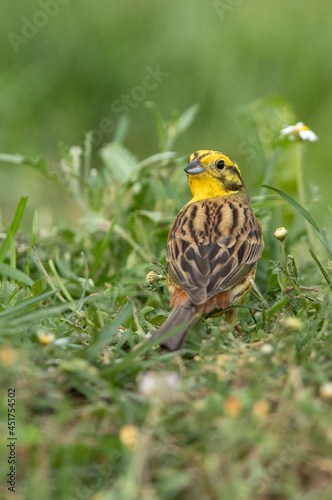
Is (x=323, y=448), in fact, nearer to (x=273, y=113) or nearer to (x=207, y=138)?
(x=273, y=113)

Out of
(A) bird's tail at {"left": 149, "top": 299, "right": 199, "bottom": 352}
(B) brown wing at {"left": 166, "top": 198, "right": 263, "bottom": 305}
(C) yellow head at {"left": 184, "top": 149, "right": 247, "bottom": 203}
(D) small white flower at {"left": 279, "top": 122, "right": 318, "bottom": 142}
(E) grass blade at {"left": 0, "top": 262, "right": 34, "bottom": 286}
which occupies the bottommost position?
(E) grass blade at {"left": 0, "top": 262, "right": 34, "bottom": 286}

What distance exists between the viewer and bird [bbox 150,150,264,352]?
3973 mm

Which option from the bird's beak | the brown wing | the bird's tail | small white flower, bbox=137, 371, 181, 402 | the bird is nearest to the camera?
small white flower, bbox=137, 371, 181, 402

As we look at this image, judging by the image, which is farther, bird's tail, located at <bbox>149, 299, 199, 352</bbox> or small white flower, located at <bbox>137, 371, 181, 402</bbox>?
bird's tail, located at <bbox>149, 299, 199, 352</bbox>

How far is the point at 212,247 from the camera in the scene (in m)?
4.50

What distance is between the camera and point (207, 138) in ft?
29.0

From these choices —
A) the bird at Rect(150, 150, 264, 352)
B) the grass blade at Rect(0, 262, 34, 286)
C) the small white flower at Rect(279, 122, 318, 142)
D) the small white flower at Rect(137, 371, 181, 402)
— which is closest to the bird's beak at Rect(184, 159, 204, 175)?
the bird at Rect(150, 150, 264, 352)

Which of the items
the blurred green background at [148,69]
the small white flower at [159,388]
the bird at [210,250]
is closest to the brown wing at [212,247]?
the bird at [210,250]

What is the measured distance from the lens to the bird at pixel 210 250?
397 centimetres

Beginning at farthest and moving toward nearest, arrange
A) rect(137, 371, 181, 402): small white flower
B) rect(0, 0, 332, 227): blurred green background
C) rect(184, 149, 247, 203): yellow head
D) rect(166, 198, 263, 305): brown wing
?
rect(0, 0, 332, 227): blurred green background, rect(184, 149, 247, 203): yellow head, rect(166, 198, 263, 305): brown wing, rect(137, 371, 181, 402): small white flower

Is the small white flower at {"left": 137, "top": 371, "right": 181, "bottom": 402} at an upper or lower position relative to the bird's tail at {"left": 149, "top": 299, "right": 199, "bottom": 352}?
upper

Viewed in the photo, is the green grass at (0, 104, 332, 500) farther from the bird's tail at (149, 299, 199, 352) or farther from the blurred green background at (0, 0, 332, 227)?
the blurred green background at (0, 0, 332, 227)

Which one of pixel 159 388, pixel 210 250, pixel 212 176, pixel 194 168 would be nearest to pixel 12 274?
pixel 210 250

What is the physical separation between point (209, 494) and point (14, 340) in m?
1.13
